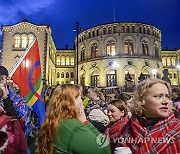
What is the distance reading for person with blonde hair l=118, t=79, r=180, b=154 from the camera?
220 cm

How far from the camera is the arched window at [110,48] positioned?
142 ft

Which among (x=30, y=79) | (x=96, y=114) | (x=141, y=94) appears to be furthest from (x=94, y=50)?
(x=141, y=94)

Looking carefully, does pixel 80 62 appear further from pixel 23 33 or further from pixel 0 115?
pixel 0 115

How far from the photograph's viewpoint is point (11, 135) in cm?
267

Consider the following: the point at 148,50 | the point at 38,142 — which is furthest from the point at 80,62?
the point at 38,142

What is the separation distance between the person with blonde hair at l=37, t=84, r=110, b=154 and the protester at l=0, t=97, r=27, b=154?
1.42 ft

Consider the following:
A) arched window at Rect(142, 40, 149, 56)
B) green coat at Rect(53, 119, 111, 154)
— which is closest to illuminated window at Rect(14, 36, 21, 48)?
arched window at Rect(142, 40, 149, 56)

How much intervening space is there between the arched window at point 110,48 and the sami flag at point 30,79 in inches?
1515

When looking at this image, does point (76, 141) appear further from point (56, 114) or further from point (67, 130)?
point (56, 114)

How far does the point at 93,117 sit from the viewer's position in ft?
16.1

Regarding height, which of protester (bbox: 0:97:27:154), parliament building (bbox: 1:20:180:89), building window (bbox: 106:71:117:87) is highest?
parliament building (bbox: 1:20:180:89)

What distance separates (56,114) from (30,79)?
303 cm

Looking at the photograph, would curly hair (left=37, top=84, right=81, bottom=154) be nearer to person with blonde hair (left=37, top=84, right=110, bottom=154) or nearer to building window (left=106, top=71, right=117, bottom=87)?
person with blonde hair (left=37, top=84, right=110, bottom=154)

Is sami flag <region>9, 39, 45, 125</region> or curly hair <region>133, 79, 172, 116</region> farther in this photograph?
sami flag <region>9, 39, 45, 125</region>
